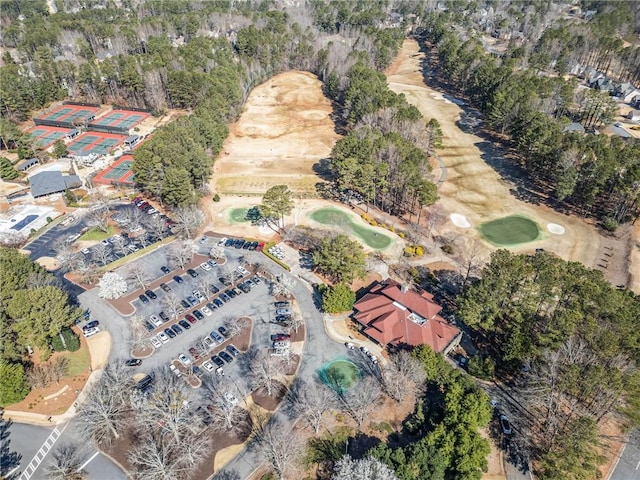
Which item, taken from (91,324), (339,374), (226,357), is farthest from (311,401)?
(91,324)

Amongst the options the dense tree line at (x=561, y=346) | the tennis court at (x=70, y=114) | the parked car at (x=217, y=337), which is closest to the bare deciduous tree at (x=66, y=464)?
the parked car at (x=217, y=337)

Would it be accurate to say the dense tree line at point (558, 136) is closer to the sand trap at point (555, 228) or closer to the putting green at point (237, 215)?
the sand trap at point (555, 228)

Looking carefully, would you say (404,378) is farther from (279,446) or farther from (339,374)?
(279,446)

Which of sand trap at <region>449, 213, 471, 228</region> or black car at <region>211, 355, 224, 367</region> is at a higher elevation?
sand trap at <region>449, 213, 471, 228</region>

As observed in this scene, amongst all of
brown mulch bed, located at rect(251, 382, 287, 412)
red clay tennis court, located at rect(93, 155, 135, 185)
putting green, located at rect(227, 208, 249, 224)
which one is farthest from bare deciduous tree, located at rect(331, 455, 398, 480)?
red clay tennis court, located at rect(93, 155, 135, 185)

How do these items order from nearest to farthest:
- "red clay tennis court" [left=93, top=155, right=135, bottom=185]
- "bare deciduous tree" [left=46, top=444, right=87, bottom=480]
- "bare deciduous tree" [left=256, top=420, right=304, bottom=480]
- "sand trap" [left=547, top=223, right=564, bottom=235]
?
1. "bare deciduous tree" [left=46, top=444, right=87, bottom=480]
2. "bare deciduous tree" [left=256, top=420, right=304, bottom=480]
3. "sand trap" [left=547, top=223, right=564, bottom=235]
4. "red clay tennis court" [left=93, top=155, right=135, bottom=185]

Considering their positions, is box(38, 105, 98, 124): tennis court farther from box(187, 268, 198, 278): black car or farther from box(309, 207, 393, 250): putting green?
box(309, 207, 393, 250): putting green

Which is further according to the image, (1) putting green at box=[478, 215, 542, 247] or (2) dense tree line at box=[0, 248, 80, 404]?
(1) putting green at box=[478, 215, 542, 247]

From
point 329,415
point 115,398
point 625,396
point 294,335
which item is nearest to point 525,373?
point 625,396
